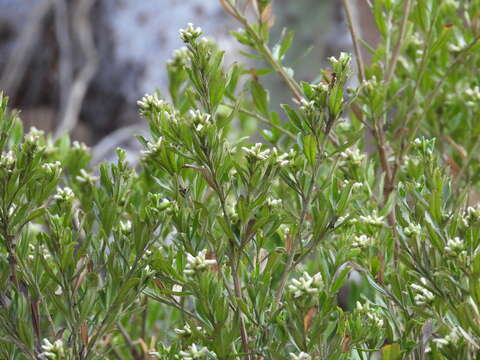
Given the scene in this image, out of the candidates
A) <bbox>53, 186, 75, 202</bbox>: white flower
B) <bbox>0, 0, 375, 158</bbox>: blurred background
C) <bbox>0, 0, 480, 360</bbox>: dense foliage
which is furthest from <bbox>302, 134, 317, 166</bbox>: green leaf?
<bbox>0, 0, 375, 158</bbox>: blurred background

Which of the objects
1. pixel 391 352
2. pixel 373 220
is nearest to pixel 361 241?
pixel 373 220

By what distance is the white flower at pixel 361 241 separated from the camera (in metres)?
0.70

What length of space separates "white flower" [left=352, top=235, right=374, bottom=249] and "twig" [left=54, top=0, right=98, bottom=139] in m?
2.02

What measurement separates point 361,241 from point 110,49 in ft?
7.90

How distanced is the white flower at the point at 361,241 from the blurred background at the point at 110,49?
64.3 inches

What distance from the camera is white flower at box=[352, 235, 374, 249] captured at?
70 cm

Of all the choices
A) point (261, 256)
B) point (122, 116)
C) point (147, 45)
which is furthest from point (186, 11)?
point (261, 256)

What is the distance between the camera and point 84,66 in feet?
9.90

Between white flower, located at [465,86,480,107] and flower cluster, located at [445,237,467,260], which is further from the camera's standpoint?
white flower, located at [465,86,480,107]

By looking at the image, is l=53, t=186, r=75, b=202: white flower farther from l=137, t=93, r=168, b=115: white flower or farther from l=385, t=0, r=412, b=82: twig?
l=385, t=0, r=412, b=82: twig

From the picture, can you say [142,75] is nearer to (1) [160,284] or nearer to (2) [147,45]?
(2) [147,45]

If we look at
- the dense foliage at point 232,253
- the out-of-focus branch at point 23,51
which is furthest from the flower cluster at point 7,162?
the out-of-focus branch at point 23,51

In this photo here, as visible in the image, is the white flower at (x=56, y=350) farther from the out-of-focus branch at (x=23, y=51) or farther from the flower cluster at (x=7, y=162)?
the out-of-focus branch at (x=23, y=51)

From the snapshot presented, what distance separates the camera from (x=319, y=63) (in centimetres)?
235
